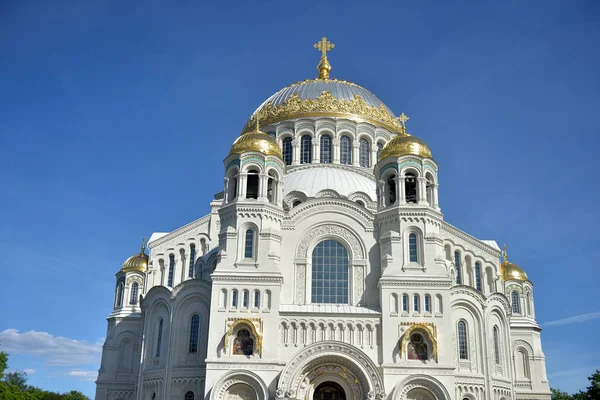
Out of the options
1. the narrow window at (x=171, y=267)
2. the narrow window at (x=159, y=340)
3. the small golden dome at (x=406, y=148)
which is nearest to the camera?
the narrow window at (x=159, y=340)

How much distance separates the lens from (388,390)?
26.9 metres

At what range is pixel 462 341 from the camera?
30.0m

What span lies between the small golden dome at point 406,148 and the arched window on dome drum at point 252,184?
6335 millimetres

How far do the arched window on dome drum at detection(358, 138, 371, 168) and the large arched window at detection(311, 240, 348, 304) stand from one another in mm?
9867

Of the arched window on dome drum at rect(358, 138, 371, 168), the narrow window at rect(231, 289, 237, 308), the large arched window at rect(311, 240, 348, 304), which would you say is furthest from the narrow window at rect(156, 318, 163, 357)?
the arched window on dome drum at rect(358, 138, 371, 168)

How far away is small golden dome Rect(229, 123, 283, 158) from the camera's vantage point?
103 feet

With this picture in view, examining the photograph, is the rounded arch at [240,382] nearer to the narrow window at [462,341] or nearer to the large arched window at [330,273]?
the large arched window at [330,273]

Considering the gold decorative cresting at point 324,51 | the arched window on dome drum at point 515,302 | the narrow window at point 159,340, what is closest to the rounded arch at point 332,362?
the narrow window at point 159,340

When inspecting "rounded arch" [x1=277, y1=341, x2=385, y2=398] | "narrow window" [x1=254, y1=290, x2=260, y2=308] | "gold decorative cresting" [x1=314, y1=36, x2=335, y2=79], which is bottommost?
"rounded arch" [x1=277, y1=341, x2=385, y2=398]

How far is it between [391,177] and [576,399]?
61.3 feet

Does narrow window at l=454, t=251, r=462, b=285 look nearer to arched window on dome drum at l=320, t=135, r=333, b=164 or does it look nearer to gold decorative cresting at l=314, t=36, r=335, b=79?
arched window on dome drum at l=320, t=135, r=333, b=164

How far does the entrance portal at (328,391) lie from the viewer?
27.9 meters

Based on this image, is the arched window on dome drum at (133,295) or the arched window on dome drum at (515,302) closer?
the arched window on dome drum at (515,302)

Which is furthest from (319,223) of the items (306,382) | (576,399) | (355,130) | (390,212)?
(576,399)
